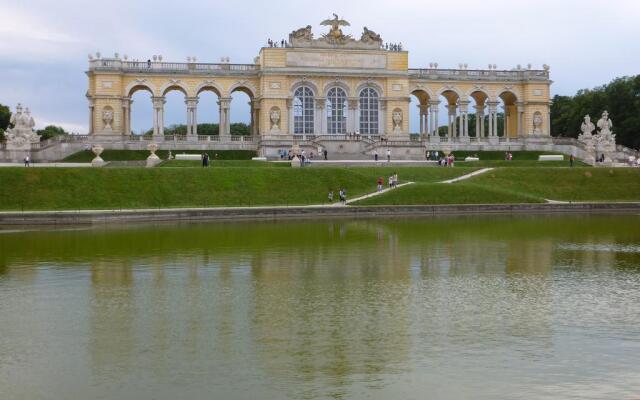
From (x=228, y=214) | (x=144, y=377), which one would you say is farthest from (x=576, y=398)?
(x=228, y=214)

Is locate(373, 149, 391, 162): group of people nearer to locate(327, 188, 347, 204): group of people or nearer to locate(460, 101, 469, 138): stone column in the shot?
locate(460, 101, 469, 138): stone column

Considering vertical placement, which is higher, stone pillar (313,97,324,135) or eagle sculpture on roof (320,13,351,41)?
eagle sculpture on roof (320,13,351,41)

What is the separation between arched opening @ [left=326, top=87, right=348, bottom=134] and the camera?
254ft

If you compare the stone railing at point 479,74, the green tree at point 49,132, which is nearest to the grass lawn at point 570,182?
the stone railing at point 479,74

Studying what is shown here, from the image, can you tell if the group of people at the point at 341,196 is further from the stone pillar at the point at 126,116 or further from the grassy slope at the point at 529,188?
the stone pillar at the point at 126,116

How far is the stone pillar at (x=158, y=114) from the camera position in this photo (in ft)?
249

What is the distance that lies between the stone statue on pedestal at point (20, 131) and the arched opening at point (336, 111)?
2730cm

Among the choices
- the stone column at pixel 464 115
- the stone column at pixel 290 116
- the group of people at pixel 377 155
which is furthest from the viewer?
the stone column at pixel 464 115

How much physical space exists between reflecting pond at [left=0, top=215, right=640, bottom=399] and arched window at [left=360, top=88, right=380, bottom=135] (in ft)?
159

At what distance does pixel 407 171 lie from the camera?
59.3 meters

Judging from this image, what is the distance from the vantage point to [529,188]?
5506 cm

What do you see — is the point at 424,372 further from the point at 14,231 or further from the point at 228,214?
the point at 228,214

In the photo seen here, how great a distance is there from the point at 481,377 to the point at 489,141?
2715 inches

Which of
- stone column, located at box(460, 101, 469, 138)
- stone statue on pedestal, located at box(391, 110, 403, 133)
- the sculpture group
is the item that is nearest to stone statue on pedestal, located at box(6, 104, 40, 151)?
stone statue on pedestal, located at box(391, 110, 403, 133)
